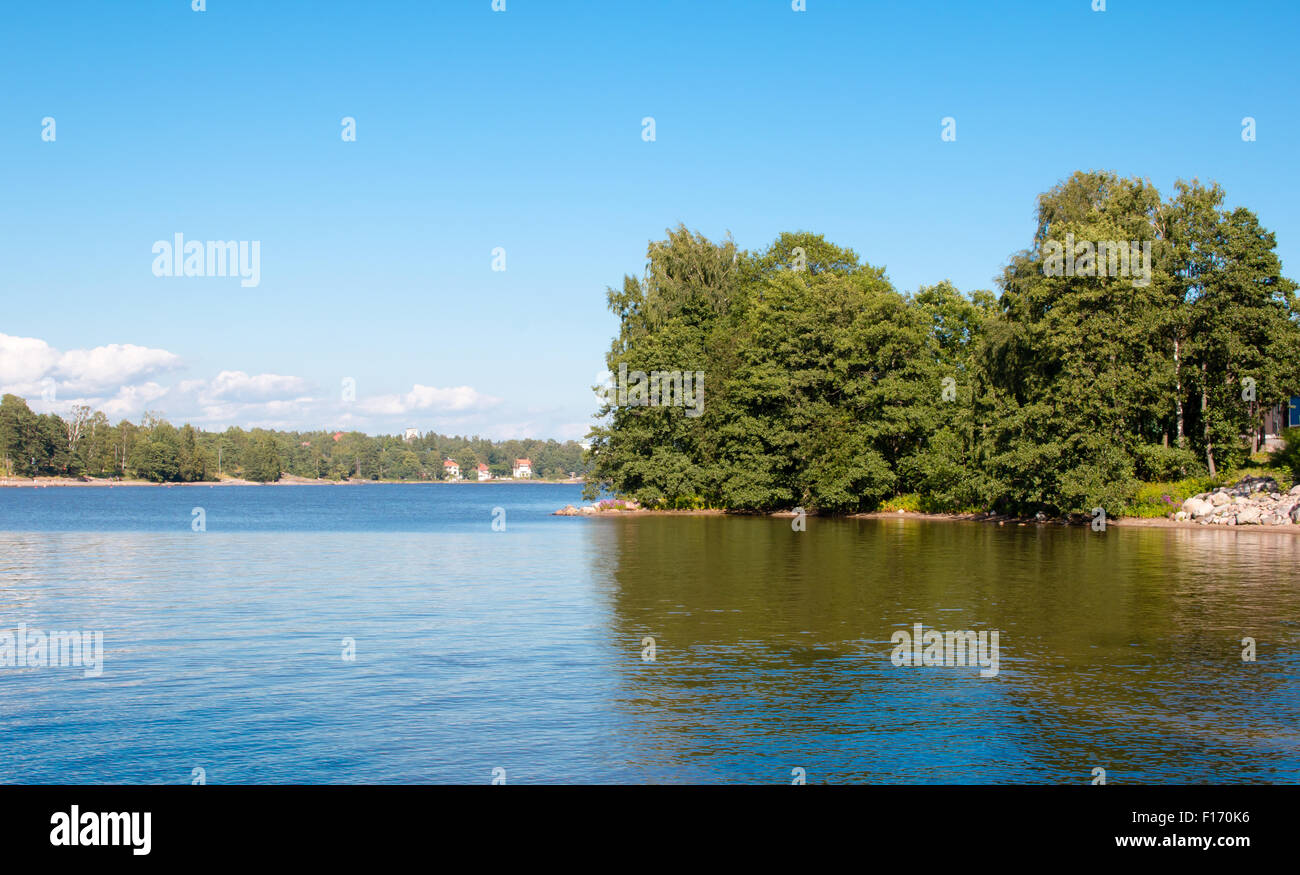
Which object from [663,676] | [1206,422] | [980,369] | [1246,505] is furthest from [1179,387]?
[663,676]

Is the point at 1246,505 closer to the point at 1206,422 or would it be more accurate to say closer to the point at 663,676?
the point at 1206,422

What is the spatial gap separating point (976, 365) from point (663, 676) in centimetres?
6100

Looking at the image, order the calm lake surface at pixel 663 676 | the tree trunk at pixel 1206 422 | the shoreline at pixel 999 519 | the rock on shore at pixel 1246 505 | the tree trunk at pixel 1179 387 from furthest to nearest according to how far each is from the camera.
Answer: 1. the tree trunk at pixel 1206 422
2. the tree trunk at pixel 1179 387
3. the rock on shore at pixel 1246 505
4. the shoreline at pixel 999 519
5. the calm lake surface at pixel 663 676

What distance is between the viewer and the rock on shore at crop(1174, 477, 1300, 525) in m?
59.6

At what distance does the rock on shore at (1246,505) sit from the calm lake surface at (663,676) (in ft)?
66.0

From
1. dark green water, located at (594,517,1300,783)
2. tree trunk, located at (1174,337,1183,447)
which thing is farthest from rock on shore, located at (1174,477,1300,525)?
dark green water, located at (594,517,1300,783)

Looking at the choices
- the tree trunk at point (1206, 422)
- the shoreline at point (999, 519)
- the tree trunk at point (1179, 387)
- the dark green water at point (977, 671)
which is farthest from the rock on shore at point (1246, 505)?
the dark green water at point (977, 671)

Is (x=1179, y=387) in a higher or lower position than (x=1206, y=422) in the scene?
higher

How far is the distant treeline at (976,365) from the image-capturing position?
63.5 meters

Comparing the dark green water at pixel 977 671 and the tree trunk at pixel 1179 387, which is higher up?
the tree trunk at pixel 1179 387

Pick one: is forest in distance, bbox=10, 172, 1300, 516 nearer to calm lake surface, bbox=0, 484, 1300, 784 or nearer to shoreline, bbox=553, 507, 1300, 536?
shoreline, bbox=553, 507, 1300, 536

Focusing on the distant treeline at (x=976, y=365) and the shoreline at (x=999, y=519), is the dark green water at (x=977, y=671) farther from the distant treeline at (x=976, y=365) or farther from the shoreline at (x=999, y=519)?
the distant treeline at (x=976, y=365)

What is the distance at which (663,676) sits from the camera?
19.2m
